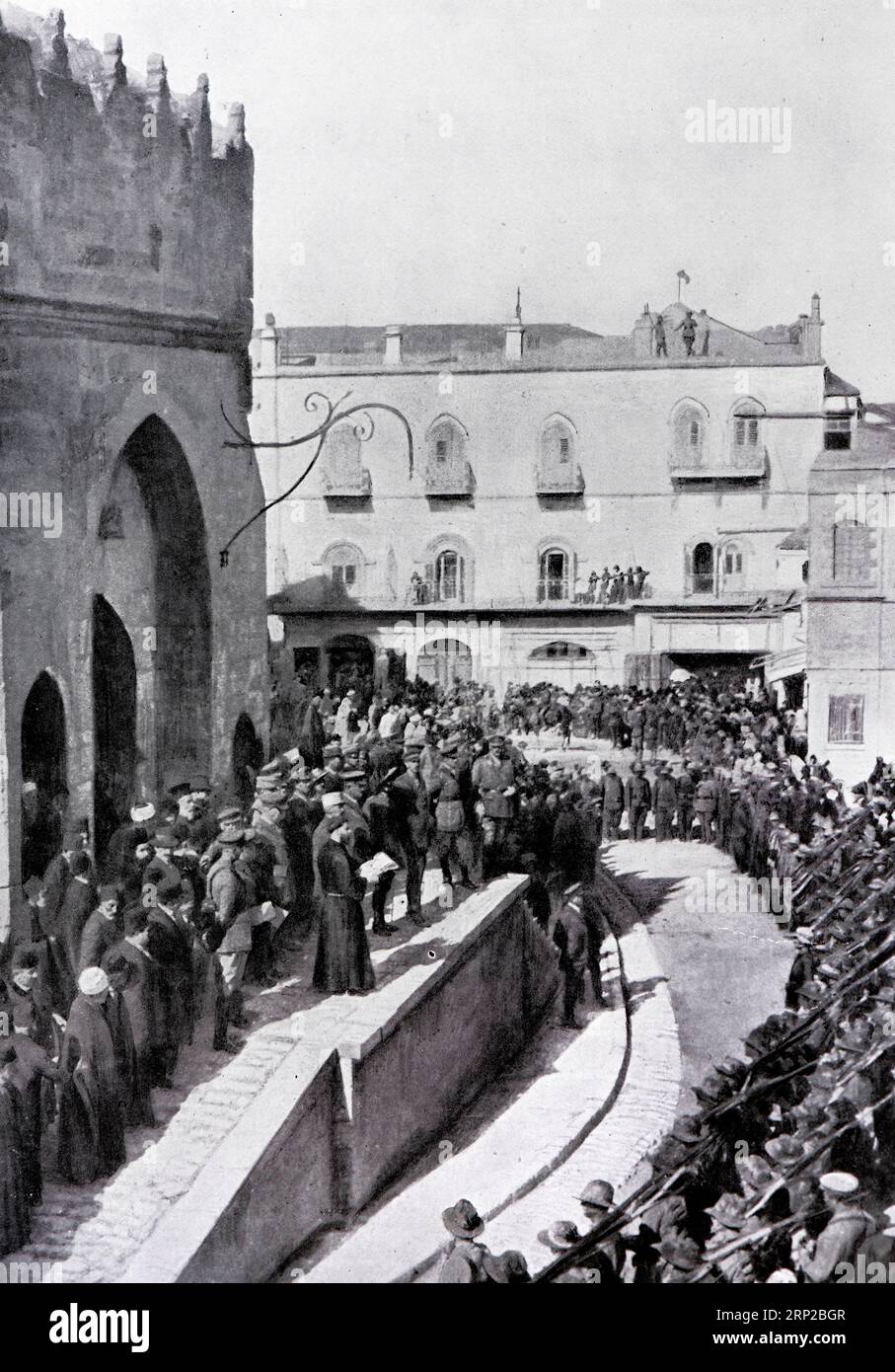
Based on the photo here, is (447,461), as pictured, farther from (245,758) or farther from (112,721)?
(112,721)

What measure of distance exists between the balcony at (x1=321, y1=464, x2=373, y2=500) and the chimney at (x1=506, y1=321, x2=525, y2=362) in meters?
0.98

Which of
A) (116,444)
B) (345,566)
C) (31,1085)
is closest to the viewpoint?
(31,1085)

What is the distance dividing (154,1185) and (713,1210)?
235cm

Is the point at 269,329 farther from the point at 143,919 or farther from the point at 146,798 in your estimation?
the point at 143,919

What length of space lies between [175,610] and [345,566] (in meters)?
0.96

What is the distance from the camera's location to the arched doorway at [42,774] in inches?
254

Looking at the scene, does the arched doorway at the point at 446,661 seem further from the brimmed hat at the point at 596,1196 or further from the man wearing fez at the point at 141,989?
the brimmed hat at the point at 596,1196

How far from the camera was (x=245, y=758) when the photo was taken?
7.46 metres

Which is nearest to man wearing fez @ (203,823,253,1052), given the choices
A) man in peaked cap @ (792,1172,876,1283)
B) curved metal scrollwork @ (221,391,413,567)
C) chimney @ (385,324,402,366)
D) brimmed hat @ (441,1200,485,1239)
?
brimmed hat @ (441,1200,485,1239)

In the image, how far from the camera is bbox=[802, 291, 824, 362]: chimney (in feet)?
21.7

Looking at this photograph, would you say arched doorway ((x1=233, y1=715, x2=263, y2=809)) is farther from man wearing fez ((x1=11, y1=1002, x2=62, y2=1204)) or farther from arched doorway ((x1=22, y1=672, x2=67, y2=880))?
man wearing fez ((x1=11, y1=1002, x2=62, y2=1204))

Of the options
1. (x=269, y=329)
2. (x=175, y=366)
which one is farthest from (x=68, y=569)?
(x=269, y=329)

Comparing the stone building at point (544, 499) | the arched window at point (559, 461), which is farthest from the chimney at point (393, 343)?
the arched window at point (559, 461)

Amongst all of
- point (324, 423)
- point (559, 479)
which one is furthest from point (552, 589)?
point (324, 423)
